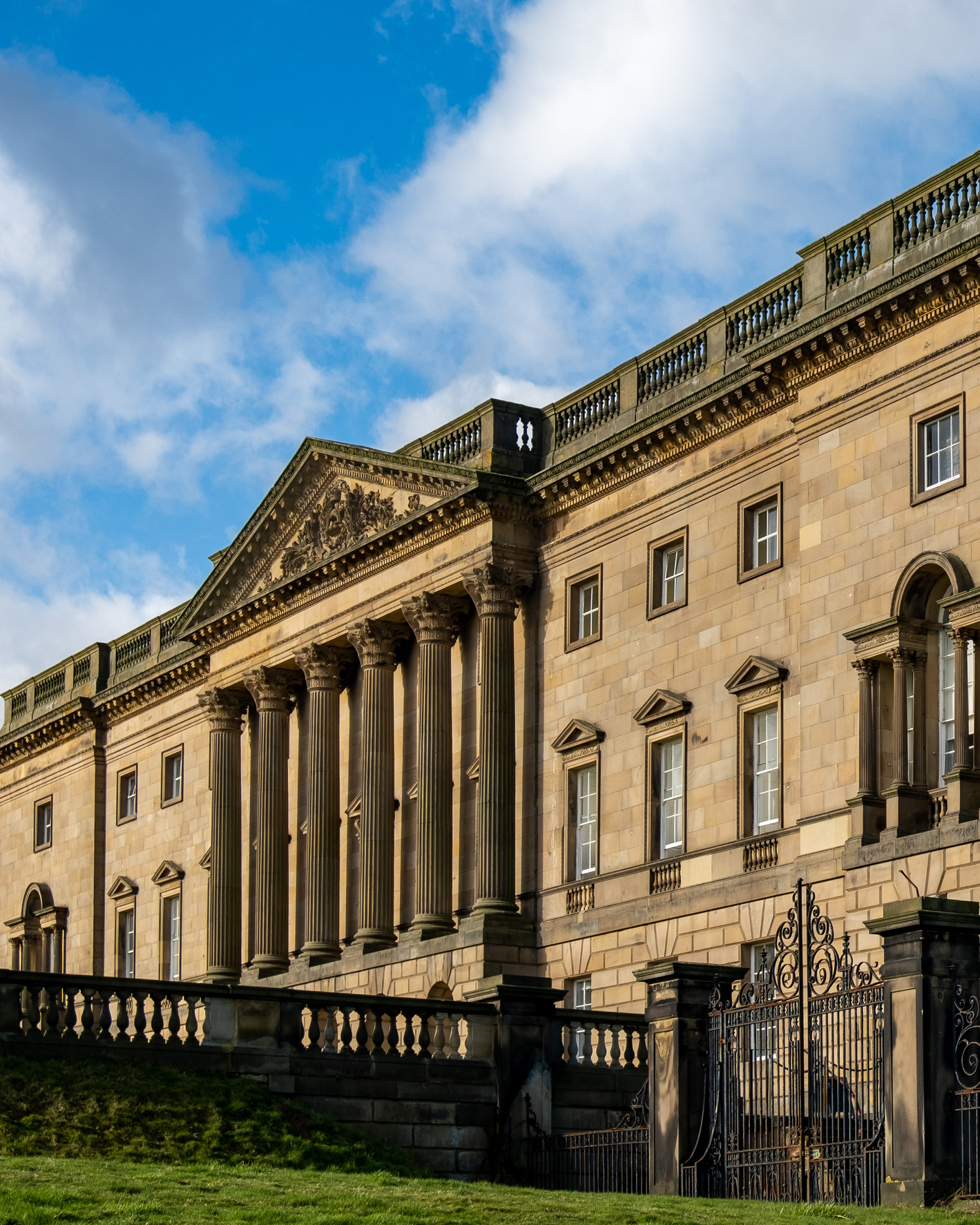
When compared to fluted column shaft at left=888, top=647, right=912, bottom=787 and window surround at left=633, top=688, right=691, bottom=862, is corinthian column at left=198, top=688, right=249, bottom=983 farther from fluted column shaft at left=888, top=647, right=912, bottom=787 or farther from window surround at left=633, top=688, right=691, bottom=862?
fluted column shaft at left=888, top=647, right=912, bottom=787

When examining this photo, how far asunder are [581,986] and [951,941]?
23208 mm

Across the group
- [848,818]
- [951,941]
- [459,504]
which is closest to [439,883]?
[459,504]

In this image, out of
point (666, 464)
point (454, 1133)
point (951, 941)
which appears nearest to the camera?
point (951, 941)

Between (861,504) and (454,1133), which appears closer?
(454,1133)

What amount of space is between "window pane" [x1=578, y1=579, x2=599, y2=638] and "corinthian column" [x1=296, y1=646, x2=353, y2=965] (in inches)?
327

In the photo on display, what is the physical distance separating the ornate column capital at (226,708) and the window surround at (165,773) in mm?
5421

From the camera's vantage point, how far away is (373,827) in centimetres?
5269

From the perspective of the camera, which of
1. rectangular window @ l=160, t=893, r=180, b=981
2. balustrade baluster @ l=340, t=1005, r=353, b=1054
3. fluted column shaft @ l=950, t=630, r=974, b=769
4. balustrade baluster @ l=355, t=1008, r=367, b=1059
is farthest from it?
rectangular window @ l=160, t=893, r=180, b=981

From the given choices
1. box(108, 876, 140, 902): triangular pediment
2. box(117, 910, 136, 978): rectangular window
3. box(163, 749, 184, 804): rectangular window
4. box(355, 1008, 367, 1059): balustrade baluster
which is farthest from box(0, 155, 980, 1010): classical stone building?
box(355, 1008, 367, 1059): balustrade baluster

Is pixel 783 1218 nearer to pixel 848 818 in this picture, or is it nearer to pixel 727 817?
pixel 848 818

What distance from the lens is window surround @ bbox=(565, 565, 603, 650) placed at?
49.0 metres

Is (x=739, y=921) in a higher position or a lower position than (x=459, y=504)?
lower

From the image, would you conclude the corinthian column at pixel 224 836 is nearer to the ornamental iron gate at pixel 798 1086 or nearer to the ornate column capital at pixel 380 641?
the ornate column capital at pixel 380 641

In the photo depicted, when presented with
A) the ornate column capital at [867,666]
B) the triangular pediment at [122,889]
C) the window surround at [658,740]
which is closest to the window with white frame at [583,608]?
the window surround at [658,740]
